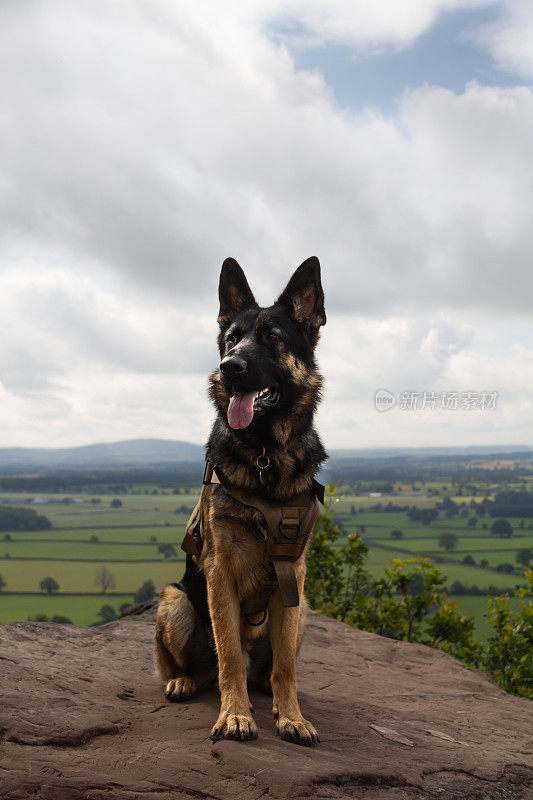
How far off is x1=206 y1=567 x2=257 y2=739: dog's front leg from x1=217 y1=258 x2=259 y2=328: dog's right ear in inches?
83.7

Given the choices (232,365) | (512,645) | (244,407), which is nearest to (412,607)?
(512,645)

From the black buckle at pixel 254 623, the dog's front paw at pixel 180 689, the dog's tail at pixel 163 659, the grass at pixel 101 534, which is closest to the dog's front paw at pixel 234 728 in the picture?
the black buckle at pixel 254 623

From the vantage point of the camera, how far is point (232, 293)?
5.04 meters

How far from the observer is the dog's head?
4332 mm

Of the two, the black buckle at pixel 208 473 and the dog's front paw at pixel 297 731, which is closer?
the dog's front paw at pixel 297 731

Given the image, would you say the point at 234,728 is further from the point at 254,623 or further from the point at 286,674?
the point at 254,623

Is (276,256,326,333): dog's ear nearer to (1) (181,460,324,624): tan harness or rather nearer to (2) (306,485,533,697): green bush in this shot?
(1) (181,460,324,624): tan harness

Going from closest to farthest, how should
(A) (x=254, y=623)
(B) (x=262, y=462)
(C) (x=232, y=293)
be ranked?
(B) (x=262, y=462) → (A) (x=254, y=623) → (C) (x=232, y=293)

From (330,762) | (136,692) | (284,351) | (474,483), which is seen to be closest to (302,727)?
(330,762)

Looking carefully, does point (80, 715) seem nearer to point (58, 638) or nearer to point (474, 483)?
point (58, 638)

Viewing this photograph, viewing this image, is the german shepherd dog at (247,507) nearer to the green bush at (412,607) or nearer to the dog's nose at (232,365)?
the dog's nose at (232,365)

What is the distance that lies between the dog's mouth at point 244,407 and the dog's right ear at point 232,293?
0.90 meters

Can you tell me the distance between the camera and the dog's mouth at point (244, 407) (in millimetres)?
4316

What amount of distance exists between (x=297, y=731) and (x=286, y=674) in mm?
382
